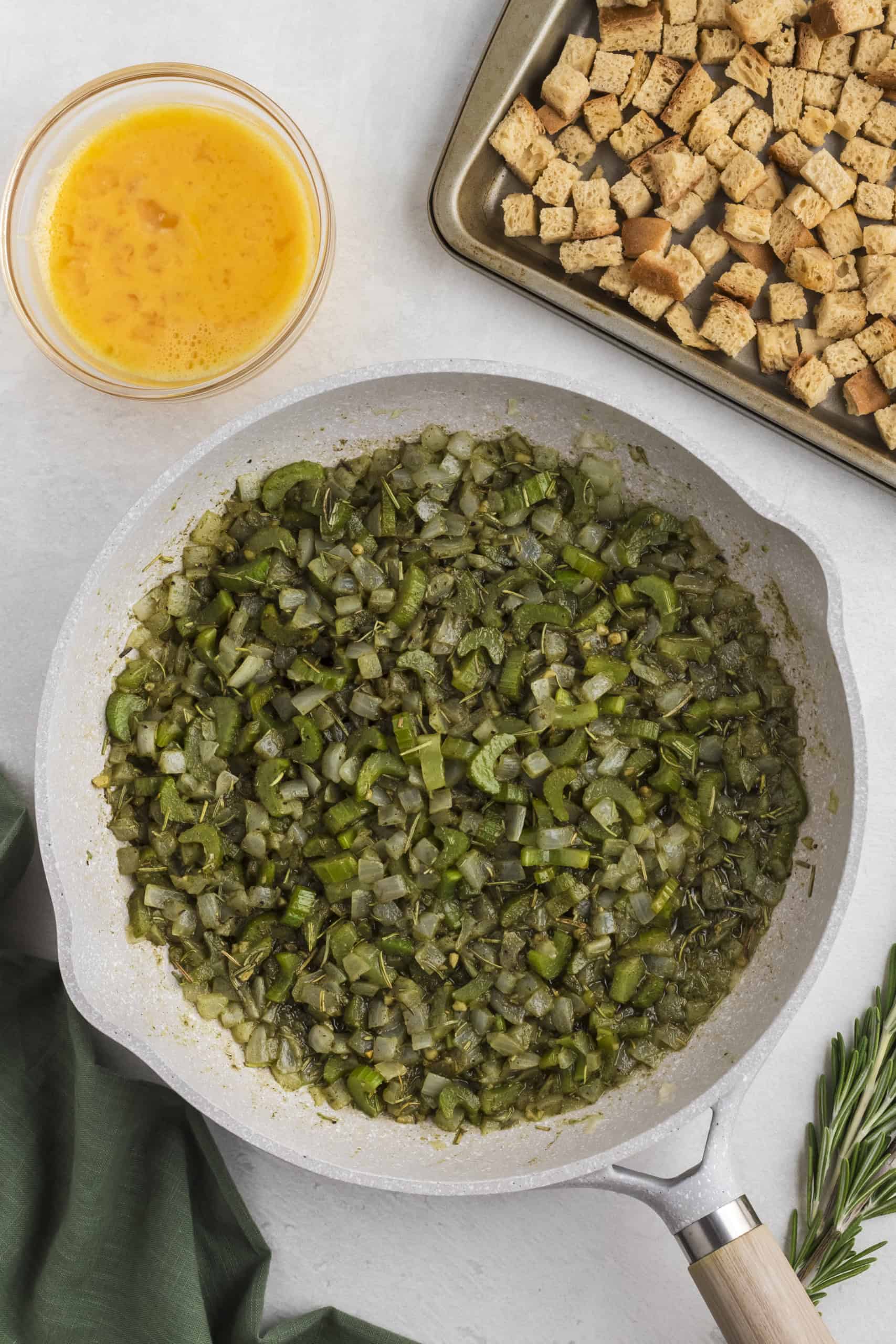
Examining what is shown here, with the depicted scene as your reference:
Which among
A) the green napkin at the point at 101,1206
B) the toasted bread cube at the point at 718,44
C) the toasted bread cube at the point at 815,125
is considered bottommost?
the green napkin at the point at 101,1206

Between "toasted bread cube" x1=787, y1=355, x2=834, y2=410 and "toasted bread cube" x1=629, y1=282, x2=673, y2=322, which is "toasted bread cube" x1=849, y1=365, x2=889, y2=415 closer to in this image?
"toasted bread cube" x1=787, y1=355, x2=834, y2=410

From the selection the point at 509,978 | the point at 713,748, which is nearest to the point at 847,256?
the point at 713,748

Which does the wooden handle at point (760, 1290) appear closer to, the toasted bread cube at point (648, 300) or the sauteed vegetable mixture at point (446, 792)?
the sauteed vegetable mixture at point (446, 792)

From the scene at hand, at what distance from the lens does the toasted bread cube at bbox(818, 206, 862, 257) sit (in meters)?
2.03

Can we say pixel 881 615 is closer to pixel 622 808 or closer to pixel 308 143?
pixel 622 808

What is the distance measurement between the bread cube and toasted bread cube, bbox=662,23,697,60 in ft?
2.40

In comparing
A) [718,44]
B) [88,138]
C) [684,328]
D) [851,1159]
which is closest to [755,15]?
[718,44]

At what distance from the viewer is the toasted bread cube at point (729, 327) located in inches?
78.5

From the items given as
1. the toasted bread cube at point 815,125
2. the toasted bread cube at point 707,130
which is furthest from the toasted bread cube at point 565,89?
the toasted bread cube at point 815,125

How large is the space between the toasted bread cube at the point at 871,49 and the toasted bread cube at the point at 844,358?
21.2 inches

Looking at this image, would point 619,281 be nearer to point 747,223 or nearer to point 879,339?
point 747,223

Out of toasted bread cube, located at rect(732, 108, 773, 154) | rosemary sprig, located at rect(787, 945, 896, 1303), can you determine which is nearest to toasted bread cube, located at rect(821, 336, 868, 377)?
toasted bread cube, located at rect(732, 108, 773, 154)

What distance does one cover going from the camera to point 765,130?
2.04 m

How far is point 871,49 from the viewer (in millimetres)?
1996
